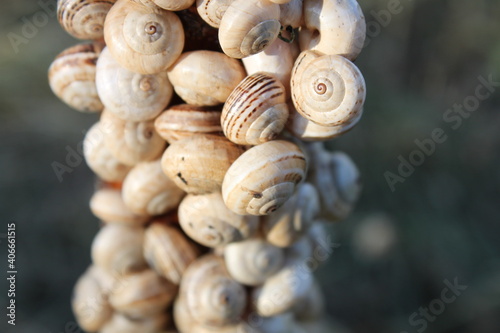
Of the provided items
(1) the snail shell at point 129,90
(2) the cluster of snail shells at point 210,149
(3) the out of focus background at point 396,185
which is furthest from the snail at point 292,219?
(3) the out of focus background at point 396,185

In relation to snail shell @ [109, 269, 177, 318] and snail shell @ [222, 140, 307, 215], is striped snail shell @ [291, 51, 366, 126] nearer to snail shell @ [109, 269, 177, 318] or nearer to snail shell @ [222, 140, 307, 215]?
snail shell @ [222, 140, 307, 215]

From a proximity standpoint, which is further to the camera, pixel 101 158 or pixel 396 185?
pixel 396 185

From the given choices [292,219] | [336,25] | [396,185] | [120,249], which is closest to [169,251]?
[120,249]

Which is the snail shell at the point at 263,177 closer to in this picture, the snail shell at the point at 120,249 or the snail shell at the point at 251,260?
the snail shell at the point at 251,260

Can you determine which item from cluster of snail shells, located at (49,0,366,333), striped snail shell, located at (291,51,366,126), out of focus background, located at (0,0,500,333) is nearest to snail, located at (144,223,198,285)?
cluster of snail shells, located at (49,0,366,333)

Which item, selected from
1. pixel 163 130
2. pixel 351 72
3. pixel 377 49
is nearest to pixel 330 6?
pixel 351 72

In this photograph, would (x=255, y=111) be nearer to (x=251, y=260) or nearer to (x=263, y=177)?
(x=263, y=177)
